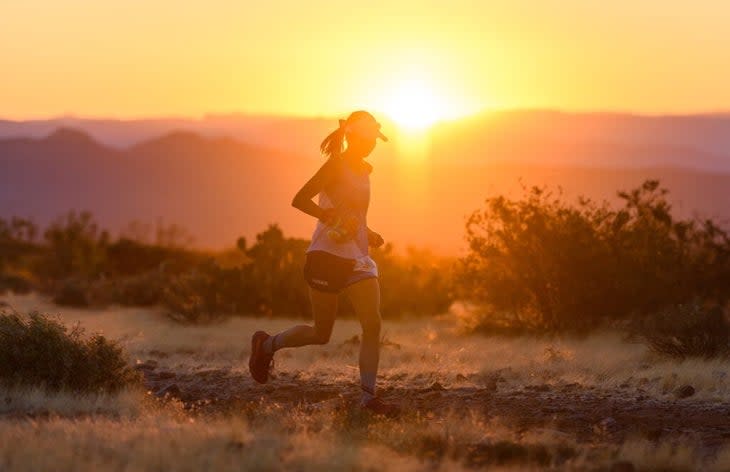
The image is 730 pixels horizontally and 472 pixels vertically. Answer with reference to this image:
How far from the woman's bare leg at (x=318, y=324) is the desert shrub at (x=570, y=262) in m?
8.82

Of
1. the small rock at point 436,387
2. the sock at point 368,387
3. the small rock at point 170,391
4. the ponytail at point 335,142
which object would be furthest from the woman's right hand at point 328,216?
the small rock at point 170,391

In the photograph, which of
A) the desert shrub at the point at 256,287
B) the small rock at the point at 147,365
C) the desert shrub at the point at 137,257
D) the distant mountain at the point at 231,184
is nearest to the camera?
the small rock at the point at 147,365

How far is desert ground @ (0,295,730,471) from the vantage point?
7.22 m

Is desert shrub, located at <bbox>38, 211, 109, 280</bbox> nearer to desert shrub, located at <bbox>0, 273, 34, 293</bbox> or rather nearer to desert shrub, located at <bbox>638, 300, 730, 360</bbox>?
desert shrub, located at <bbox>0, 273, 34, 293</bbox>

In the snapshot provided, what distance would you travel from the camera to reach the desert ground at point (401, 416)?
23.7 ft

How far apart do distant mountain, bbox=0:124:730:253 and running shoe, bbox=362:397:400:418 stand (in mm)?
77087

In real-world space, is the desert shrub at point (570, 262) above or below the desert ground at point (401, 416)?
above

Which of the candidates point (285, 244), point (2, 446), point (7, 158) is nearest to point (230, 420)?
point (2, 446)

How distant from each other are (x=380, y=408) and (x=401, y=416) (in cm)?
21

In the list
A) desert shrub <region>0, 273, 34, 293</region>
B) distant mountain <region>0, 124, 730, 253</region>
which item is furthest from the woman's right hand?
distant mountain <region>0, 124, 730, 253</region>

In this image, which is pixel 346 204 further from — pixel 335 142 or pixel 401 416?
pixel 401 416

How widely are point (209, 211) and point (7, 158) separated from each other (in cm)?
Answer: 2132

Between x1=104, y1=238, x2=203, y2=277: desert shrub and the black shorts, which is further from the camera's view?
x1=104, y1=238, x2=203, y2=277: desert shrub

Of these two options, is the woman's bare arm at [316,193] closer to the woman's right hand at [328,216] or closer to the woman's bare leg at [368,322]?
the woman's right hand at [328,216]
